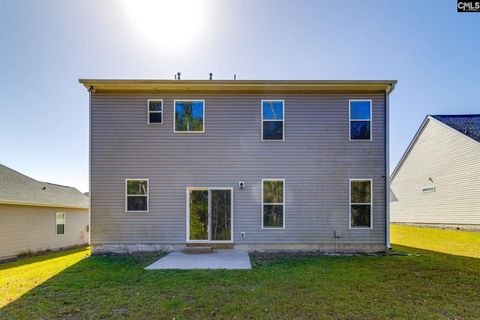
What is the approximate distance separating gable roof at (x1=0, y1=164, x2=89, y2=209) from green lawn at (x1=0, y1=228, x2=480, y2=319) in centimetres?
705

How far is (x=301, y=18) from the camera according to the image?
8539mm

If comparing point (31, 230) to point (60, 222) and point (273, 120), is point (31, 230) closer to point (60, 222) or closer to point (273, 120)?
point (60, 222)

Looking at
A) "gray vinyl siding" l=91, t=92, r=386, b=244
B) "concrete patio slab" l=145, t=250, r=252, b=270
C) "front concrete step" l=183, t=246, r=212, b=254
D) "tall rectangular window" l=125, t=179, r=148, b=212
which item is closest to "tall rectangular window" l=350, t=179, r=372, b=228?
"gray vinyl siding" l=91, t=92, r=386, b=244

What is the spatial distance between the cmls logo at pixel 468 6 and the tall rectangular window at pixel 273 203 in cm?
643

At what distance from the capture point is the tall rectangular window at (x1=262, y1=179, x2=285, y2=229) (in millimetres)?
7688

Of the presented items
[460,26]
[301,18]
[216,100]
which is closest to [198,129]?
[216,100]

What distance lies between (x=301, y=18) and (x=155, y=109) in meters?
6.16

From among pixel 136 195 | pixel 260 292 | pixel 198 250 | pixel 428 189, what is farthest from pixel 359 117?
pixel 428 189

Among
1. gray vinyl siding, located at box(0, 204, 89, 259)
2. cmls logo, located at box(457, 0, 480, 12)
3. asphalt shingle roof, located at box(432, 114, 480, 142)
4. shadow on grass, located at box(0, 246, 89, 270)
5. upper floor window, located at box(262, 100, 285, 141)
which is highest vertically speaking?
cmls logo, located at box(457, 0, 480, 12)

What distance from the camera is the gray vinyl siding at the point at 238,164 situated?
766 cm

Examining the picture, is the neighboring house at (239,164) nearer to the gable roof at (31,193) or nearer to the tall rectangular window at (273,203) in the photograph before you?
the tall rectangular window at (273,203)

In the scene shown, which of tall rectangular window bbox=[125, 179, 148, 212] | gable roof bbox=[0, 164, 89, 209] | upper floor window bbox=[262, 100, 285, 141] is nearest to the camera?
tall rectangular window bbox=[125, 179, 148, 212]

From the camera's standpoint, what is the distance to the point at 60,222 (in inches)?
528

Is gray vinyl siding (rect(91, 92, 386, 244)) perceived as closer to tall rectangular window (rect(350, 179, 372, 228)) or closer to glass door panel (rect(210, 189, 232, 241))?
tall rectangular window (rect(350, 179, 372, 228))
